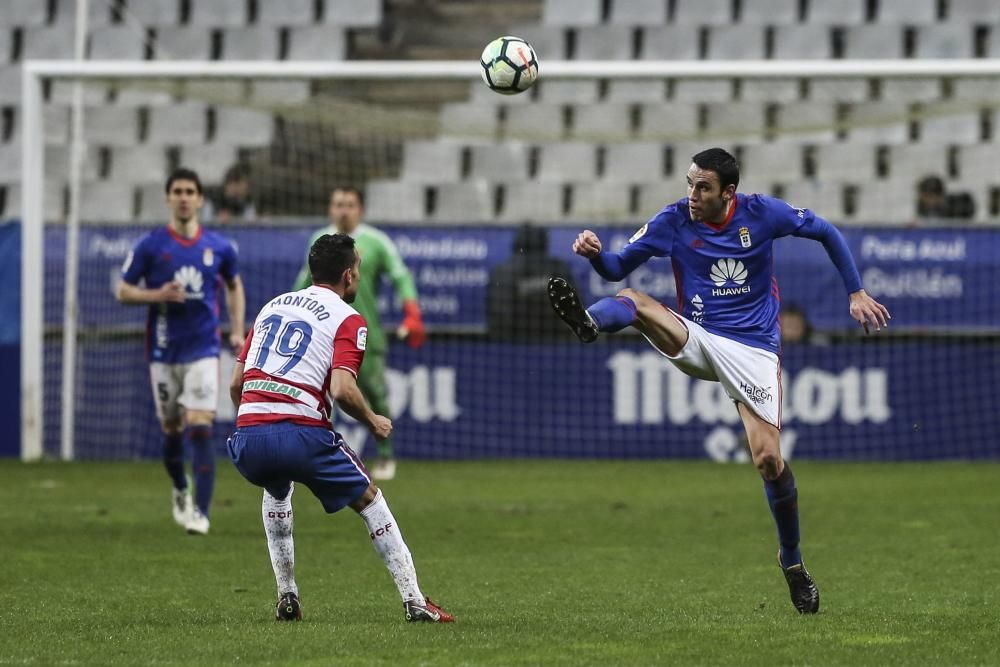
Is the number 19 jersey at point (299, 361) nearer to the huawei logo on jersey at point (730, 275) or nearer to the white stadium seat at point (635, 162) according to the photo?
the huawei logo on jersey at point (730, 275)

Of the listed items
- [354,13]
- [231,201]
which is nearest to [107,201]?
[231,201]

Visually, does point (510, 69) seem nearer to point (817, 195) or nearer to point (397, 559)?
point (397, 559)

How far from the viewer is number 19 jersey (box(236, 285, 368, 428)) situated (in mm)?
6684

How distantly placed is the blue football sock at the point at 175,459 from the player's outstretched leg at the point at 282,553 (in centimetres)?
444

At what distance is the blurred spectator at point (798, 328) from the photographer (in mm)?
17266

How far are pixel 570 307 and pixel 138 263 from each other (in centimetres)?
510

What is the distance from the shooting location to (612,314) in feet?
23.9

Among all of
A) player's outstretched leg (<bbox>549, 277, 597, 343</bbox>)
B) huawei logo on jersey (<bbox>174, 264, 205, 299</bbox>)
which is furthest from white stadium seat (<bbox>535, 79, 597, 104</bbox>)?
player's outstretched leg (<bbox>549, 277, 597, 343</bbox>)

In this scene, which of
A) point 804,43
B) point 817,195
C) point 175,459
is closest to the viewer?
point 175,459

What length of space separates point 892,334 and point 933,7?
6296 millimetres

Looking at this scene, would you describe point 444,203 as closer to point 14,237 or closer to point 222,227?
point 222,227

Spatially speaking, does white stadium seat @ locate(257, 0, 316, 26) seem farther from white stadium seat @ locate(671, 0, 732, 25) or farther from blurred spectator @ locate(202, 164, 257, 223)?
white stadium seat @ locate(671, 0, 732, 25)

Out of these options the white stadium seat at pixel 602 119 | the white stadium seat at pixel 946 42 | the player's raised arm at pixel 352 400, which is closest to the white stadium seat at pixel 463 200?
the white stadium seat at pixel 602 119

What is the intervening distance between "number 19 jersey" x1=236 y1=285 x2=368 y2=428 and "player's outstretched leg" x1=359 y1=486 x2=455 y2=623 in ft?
1.36
